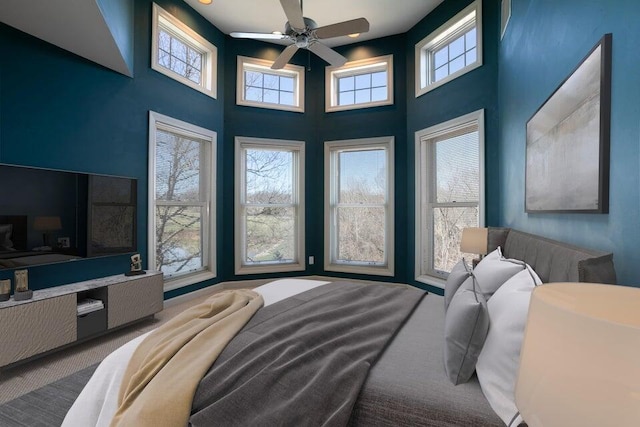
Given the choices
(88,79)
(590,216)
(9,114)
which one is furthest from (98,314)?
(590,216)

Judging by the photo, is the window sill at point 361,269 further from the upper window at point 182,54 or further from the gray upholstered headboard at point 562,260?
the upper window at point 182,54

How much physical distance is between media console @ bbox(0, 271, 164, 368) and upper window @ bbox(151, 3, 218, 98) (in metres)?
2.46

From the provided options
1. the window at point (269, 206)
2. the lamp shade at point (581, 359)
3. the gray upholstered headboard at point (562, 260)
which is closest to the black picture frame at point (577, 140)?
the gray upholstered headboard at point (562, 260)

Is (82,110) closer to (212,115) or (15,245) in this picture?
(15,245)

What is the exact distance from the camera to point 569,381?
46 cm

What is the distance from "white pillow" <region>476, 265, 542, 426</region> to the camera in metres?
0.99

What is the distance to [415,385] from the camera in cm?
114

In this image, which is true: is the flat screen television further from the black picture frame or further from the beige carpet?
the black picture frame

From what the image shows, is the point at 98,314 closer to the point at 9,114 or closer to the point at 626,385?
the point at 9,114

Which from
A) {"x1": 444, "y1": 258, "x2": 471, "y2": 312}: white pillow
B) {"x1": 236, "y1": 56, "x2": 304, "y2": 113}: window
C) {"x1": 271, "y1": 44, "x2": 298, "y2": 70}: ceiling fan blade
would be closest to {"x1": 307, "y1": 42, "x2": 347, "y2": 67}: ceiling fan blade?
{"x1": 271, "y1": 44, "x2": 298, "y2": 70}: ceiling fan blade

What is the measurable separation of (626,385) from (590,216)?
1230mm

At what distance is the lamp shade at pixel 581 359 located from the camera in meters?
0.40

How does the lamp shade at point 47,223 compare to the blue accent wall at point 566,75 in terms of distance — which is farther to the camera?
the lamp shade at point 47,223

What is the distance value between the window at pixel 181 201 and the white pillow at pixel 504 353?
138 inches
